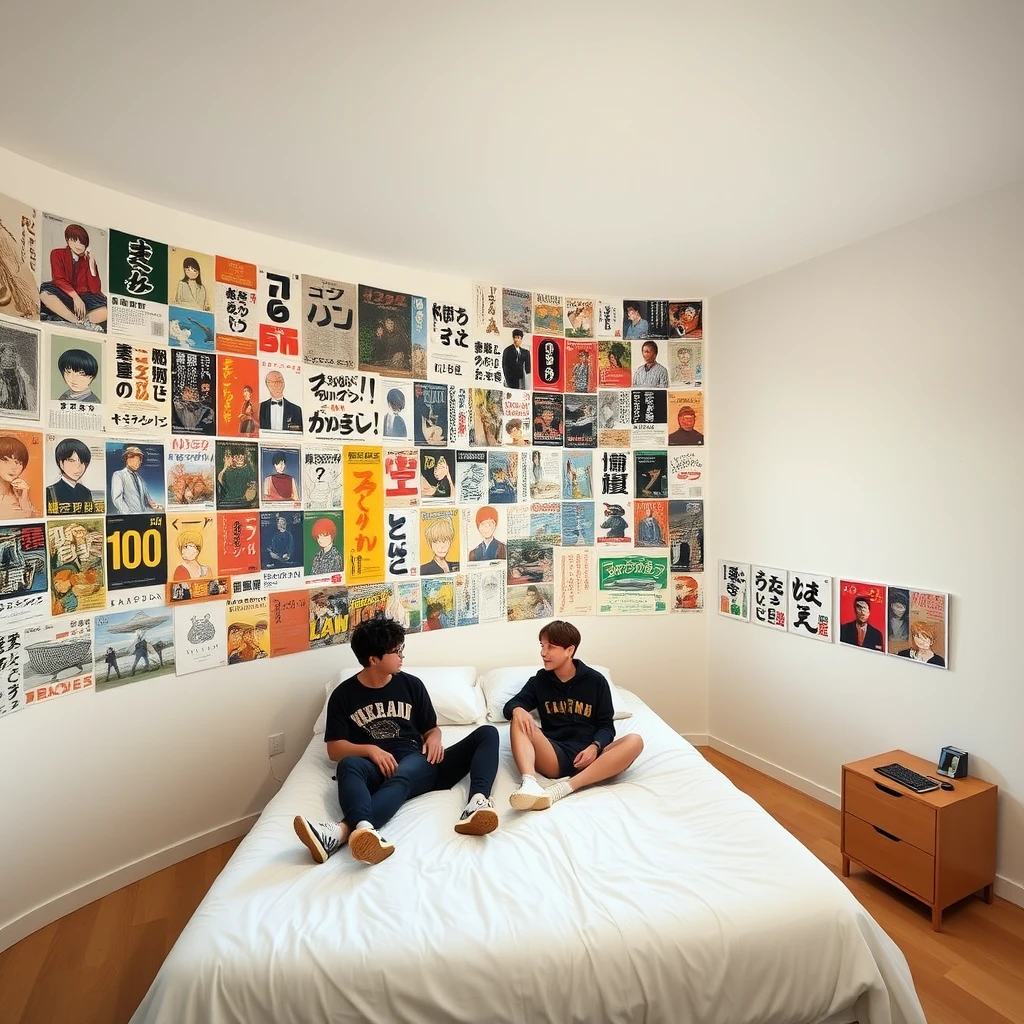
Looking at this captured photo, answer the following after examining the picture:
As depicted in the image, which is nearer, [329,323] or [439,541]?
[329,323]

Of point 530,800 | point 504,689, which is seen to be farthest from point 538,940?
point 504,689

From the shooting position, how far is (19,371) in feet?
7.33

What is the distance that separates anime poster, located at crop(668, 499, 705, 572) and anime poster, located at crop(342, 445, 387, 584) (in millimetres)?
1685

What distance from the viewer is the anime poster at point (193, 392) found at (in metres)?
A: 2.67

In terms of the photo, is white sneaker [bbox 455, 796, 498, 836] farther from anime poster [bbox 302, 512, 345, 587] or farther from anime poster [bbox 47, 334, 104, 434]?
anime poster [bbox 47, 334, 104, 434]

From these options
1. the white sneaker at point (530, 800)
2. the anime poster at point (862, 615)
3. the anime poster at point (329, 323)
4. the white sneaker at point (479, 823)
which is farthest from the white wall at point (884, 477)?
the anime poster at point (329, 323)

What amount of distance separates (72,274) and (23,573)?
108cm

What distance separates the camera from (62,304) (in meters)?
2.36

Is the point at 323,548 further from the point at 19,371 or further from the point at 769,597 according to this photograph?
the point at 769,597

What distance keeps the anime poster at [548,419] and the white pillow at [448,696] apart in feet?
4.53

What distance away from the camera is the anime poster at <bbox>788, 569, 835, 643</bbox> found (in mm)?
3137

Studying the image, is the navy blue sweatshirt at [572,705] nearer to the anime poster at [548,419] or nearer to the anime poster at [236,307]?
the anime poster at [548,419]

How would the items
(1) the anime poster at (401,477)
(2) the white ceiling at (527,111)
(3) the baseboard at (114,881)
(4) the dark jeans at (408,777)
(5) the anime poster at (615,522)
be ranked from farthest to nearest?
(5) the anime poster at (615,522), (1) the anime poster at (401,477), (3) the baseboard at (114,881), (4) the dark jeans at (408,777), (2) the white ceiling at (527,111)

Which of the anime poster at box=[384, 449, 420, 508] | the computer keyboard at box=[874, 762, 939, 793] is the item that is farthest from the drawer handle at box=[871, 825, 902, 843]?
the anime poster at box=[384, 449, 420, 508]
